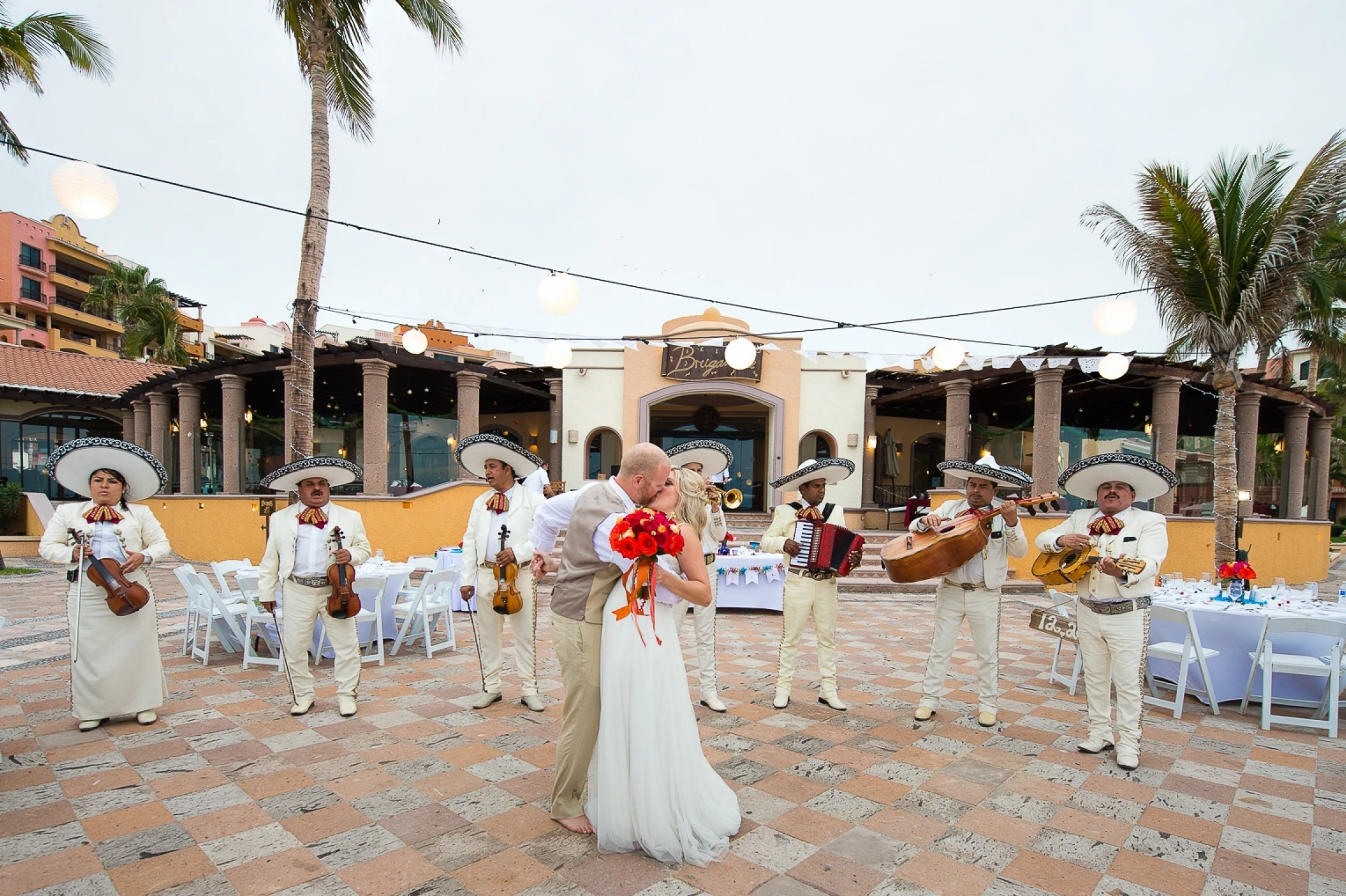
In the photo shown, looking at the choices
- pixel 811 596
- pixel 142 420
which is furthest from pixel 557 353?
pixel 142 420

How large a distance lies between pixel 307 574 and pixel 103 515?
1.37 meters

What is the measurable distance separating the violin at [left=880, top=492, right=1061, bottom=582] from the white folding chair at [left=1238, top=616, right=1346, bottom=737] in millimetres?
2087

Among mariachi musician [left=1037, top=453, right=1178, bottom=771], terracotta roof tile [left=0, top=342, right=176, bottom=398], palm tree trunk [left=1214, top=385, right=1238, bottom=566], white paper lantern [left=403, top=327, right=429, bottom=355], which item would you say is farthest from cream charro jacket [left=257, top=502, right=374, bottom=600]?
terracotta roof tile [left=0, top=342, right=176, bottom=398]

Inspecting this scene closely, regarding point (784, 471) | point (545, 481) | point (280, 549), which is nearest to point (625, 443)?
point (784, 471)

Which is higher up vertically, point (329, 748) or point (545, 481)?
point (545, 481)

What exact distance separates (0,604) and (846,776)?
1200 centimetres

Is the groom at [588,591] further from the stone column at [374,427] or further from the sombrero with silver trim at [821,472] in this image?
the stone column at [374,427]

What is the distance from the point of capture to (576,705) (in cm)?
306

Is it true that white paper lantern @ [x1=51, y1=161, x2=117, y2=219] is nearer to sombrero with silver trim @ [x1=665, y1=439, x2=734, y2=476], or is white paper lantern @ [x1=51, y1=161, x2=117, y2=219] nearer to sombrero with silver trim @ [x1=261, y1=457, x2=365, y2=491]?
sombrero with silver trim @ [x1=261, y1=457, x2=365, y2=491]

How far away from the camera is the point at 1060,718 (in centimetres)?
496

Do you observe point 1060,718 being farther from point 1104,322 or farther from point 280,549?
point 280,549

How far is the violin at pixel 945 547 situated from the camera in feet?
14.8

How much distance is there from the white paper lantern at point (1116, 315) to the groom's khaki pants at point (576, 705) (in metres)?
7.12

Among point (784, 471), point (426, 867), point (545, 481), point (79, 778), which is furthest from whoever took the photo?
point (784, 471)
